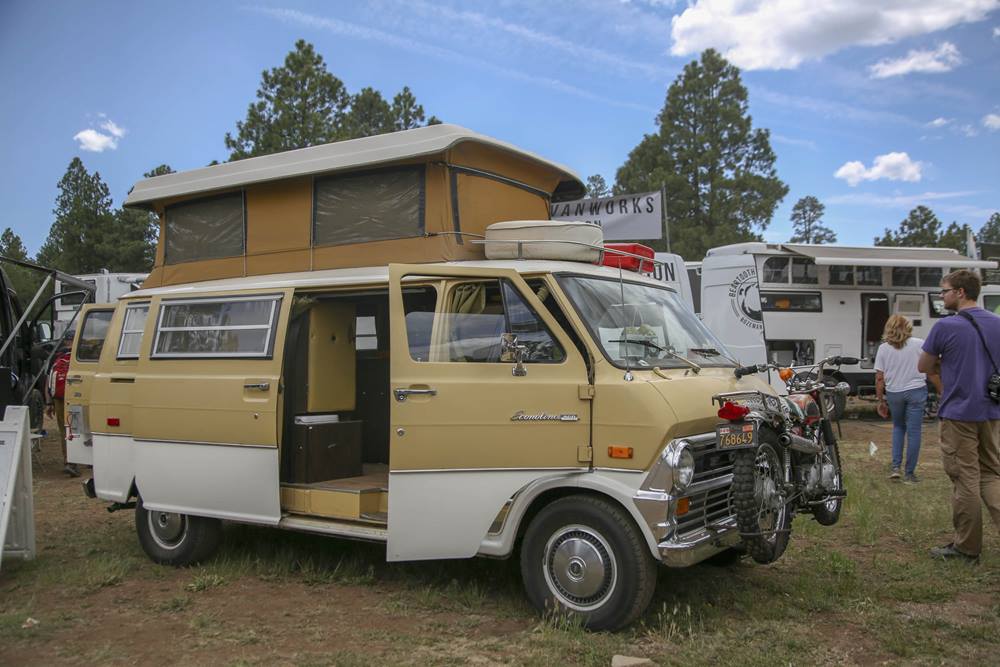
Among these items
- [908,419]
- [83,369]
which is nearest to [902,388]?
[908,419]

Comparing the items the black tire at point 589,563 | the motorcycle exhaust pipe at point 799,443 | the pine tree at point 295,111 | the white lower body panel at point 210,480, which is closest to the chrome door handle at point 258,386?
the white lower body panel at point 210,480

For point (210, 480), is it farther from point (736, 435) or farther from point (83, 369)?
point (736, 435)

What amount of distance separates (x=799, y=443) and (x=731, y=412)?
0.81 m

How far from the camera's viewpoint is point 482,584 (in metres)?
5.65

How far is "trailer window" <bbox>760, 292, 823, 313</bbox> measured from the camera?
15.4 m

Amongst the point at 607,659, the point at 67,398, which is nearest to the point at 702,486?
the point at 607,659

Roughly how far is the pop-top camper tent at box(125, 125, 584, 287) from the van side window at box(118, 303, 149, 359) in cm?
70

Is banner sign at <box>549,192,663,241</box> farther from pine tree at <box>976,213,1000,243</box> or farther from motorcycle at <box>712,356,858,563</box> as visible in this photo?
pine tree at <box>976,213,1000,243</box>

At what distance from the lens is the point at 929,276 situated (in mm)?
16500

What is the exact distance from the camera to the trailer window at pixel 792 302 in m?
15.4

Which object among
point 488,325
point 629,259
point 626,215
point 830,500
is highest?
point 626,215

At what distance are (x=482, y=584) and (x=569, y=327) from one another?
1.97 metres

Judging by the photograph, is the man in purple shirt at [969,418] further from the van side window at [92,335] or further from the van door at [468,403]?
the van side window at [92,335]

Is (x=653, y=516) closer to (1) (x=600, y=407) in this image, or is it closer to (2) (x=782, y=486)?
(1) (x=600, y=407)
